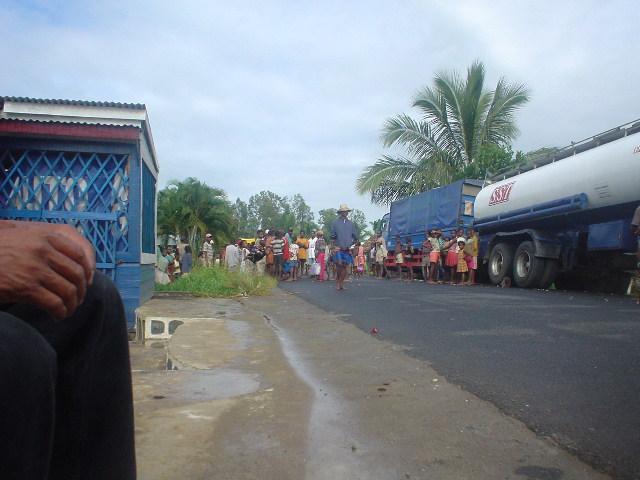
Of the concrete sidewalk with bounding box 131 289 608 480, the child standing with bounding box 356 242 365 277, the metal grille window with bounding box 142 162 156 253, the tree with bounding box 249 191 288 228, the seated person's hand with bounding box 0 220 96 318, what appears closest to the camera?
the seated person's hand with bounding box 0 220 96 318

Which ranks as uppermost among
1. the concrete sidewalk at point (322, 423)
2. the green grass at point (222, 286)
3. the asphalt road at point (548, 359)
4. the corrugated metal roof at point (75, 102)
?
the corrugated metal roof at point (75, 102)

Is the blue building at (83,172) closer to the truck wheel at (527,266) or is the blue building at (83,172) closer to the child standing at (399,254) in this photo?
the truck wheel at (527,266)

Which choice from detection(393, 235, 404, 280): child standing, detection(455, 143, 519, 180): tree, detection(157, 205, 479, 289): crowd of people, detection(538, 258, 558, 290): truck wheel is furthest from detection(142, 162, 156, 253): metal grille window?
detection(455, 143, 519, 180): tree

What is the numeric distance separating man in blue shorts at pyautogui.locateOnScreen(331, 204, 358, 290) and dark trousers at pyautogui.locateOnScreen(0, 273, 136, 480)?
10117 mm

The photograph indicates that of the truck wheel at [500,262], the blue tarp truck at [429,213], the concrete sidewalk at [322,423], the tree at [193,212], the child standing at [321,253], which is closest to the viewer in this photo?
the concrete sidewalk at [322,423]

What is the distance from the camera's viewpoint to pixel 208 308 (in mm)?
7484

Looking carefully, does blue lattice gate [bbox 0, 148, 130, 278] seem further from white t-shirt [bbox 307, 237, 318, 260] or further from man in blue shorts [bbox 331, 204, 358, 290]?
white t-shirt [bbox 307, 237, 318, 260]

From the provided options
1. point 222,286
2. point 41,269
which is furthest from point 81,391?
point 222,286

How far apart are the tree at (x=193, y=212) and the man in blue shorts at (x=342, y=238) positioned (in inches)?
649

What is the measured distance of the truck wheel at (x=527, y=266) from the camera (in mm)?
11336

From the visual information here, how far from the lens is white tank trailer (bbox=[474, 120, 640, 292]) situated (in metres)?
9.62

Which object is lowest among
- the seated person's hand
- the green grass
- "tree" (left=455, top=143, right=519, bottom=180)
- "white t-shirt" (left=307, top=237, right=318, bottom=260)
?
the green grass

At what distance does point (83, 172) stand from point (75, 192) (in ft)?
0.82

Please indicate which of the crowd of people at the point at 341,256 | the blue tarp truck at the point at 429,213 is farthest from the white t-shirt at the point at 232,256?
the blue tarp truck at the point at 429,213
